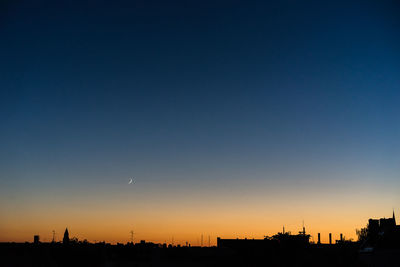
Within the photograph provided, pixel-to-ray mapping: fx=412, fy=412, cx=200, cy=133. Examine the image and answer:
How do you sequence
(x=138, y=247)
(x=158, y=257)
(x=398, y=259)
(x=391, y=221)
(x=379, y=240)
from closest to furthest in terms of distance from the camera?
(x=158, y=257) → (x=138, y=247) → (x=398, y=259) → (x=379, y=240) → (x=391, y=221)

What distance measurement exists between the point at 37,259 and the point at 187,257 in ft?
50.6

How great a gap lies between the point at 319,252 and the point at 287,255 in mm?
3924

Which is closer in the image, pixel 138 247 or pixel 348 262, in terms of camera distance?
pixel 348 262

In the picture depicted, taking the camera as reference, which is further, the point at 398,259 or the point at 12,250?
the point at 398,259

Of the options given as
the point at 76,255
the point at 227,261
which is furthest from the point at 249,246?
the point at 76,255

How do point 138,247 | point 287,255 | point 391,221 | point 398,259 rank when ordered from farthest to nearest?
point 391,221 < point 398,259 < point 138,247 < point 287,255

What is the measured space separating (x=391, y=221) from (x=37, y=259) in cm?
9093

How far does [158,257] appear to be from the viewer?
39.8 meters

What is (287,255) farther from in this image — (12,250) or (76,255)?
(12,250)

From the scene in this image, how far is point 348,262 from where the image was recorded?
40000mm

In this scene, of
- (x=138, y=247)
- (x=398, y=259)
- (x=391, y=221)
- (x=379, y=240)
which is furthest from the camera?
(x=391, y=221)

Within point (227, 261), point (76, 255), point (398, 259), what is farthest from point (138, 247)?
point (398, 259)

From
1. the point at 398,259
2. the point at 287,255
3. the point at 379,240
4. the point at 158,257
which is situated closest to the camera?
the point at 287,255

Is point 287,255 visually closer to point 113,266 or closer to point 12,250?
point 113,266
